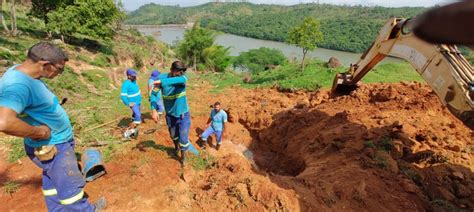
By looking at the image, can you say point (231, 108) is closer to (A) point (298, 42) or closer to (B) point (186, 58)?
(A) point (298, 42)

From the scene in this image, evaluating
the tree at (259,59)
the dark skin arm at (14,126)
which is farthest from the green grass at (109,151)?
the tree at (259,59)

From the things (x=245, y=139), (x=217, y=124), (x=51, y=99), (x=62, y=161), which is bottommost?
(x=245, y=139)

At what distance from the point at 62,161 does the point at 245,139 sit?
232 inches

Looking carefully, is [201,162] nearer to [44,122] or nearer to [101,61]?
[44,122]

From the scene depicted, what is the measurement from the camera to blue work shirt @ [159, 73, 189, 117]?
4.73 m

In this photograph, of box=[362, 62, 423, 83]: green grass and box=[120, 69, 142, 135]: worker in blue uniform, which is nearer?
box=[120, 69, 142, 135]: worker in blue uniform

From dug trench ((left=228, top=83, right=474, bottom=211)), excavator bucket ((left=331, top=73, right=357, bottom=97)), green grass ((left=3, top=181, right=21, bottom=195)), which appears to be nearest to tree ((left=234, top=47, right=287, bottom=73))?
dug trench ((left=228, top=83, right=474, bottom=211))

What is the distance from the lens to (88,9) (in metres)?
15.5

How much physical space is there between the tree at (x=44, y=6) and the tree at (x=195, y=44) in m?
12.1

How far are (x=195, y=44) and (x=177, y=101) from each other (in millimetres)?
22893

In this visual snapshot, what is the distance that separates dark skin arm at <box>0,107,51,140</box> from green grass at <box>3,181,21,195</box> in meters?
2.33

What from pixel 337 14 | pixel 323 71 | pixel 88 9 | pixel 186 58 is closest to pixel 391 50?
pixel 323 71

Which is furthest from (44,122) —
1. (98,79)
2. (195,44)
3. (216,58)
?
(216,58)

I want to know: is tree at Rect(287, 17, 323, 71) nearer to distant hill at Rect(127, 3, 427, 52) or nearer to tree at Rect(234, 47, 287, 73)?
tree at Rect(234, 47, 287, 73)
